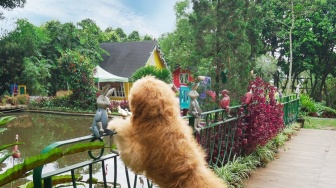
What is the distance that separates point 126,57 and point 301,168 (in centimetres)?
2112

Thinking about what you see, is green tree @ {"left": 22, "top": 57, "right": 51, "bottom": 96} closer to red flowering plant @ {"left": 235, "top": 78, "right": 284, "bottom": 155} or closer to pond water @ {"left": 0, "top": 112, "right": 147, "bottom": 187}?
pond water @ {"left": 0, "top": 112, "right": 147, "bottom": 187}

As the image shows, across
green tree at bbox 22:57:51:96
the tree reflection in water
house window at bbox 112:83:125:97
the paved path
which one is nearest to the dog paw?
the paved path

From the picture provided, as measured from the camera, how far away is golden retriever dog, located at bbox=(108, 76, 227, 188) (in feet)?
4.32

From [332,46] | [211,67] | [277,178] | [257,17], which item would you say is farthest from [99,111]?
[332,46]

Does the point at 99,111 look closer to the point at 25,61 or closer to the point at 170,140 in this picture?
the point at 170,140

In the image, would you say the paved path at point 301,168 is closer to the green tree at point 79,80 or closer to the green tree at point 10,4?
the green tree at point 79,80

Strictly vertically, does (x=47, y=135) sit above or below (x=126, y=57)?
below

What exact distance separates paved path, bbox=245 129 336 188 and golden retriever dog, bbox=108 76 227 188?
2870 millimetres

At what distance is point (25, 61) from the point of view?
19.3 metres

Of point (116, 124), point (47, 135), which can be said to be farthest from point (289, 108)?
point (47, 135)

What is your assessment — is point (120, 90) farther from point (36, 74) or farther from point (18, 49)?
point (18, 49)

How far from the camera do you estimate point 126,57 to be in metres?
24.8

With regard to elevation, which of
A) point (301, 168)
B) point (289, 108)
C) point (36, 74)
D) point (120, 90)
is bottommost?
point (301, 168)

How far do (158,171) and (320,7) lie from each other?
17.7 m
